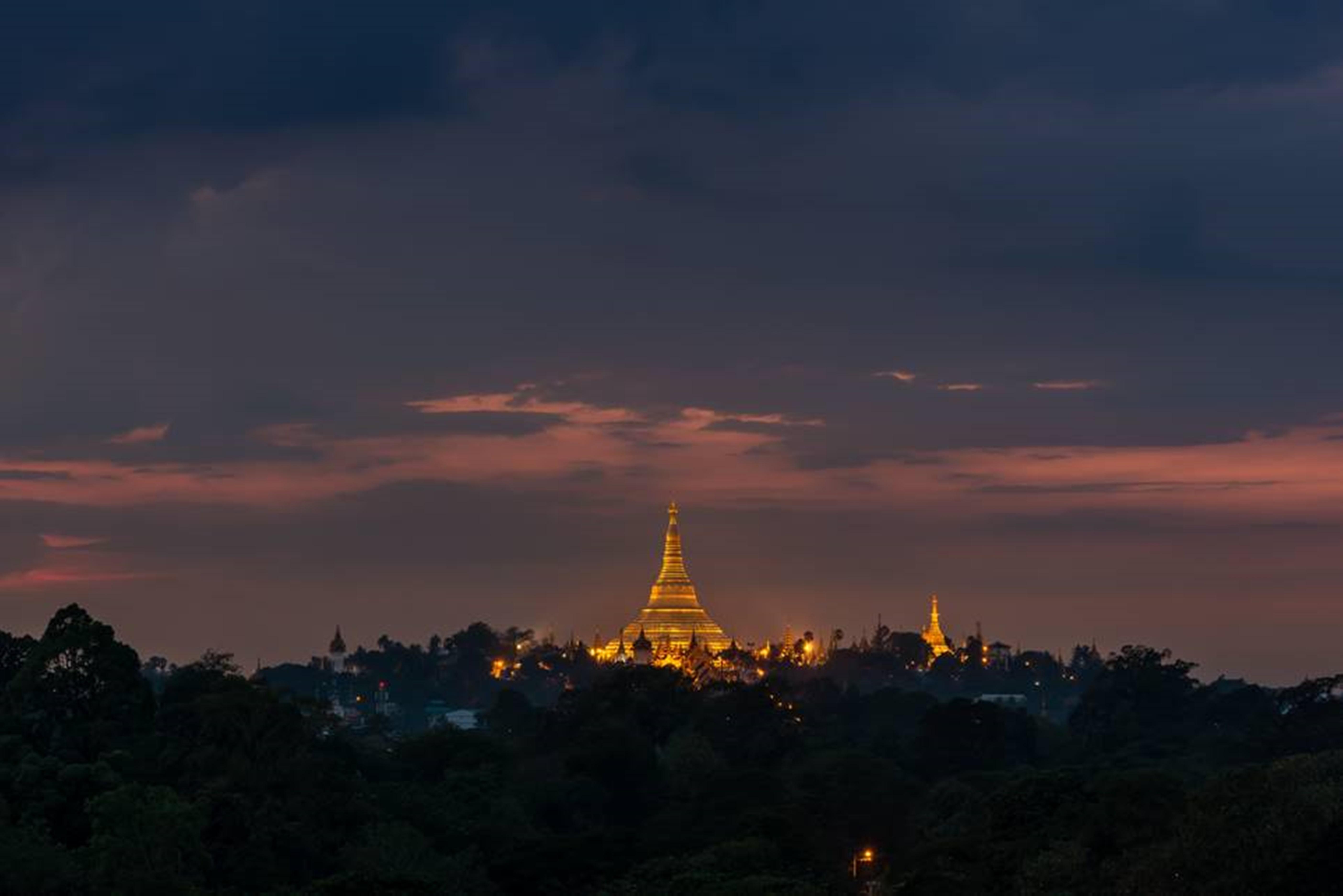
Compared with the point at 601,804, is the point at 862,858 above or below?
below

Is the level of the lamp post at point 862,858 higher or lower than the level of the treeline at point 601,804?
lower

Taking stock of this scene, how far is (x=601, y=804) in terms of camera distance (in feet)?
453

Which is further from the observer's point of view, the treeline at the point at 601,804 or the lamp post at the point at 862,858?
the lamp post at the point at 862,858

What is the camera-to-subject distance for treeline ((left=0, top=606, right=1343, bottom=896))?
85.8 meters

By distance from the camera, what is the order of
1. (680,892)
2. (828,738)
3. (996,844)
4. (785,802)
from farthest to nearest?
(828,738), (785,802), (996,844), (680,892)

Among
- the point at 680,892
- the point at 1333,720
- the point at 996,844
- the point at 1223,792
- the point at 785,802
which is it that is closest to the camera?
the point at 1223,792

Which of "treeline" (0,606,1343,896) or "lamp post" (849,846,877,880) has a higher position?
"treeline" (0,606,1343,896)

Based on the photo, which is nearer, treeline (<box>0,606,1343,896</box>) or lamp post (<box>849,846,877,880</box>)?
treeline (<box>0,606,1343,896</box>)

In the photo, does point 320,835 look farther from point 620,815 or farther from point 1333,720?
point 1333,720

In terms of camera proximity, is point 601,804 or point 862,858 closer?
point 862,858

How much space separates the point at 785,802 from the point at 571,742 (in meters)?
38.3

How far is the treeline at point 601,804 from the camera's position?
85812 mm

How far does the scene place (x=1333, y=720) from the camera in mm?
160125

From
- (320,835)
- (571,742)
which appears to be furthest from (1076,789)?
(571,742)
